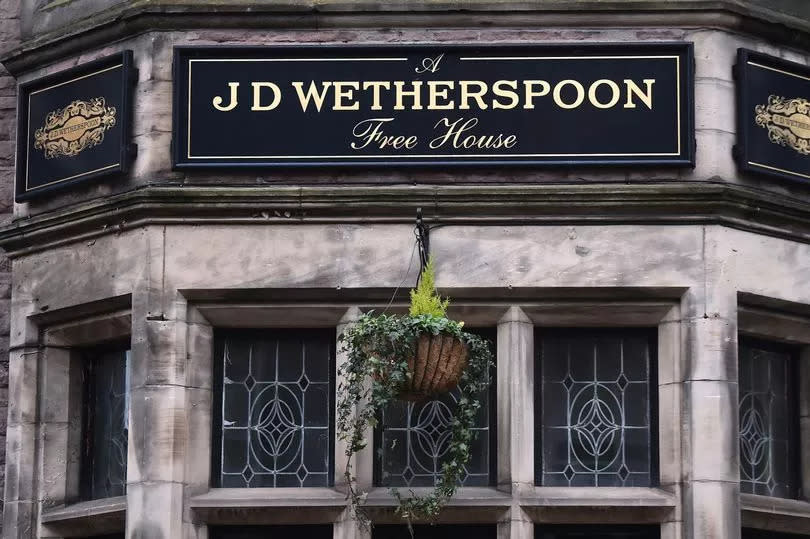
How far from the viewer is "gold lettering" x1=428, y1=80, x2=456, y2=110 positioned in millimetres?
12359

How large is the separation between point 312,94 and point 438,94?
0.79 meters

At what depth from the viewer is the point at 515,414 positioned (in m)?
12.0

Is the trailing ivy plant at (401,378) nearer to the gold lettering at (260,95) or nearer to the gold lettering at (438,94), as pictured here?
the gold lettering at (438,94)

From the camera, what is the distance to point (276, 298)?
12.2 meters

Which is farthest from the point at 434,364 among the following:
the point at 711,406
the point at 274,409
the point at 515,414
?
the point at 711,406

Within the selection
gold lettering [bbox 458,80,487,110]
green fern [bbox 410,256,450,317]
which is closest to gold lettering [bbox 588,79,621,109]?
gold lettering [bbox 458,80,487,110]

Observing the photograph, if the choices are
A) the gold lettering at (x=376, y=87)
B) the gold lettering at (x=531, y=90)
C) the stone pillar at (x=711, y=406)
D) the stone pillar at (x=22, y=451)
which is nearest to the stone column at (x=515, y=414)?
the stone pillar at (x=711, y=406)

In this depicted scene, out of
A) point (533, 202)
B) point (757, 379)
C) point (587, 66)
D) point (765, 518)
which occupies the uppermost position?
point (587, 66)

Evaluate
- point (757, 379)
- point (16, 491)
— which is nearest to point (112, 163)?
point (16, 491)

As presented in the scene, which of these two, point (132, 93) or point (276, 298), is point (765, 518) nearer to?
point (276, 298)

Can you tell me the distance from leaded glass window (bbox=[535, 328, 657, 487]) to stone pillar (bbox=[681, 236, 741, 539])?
366 mm

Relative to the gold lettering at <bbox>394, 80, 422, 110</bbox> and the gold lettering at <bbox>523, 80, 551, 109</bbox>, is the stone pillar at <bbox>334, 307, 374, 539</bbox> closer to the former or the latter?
the gold lettering at <bbox>394, 80, 422, 110</bbox>

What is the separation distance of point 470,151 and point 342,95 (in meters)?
0.89

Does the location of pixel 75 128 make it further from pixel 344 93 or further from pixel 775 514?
pixel 775 514
